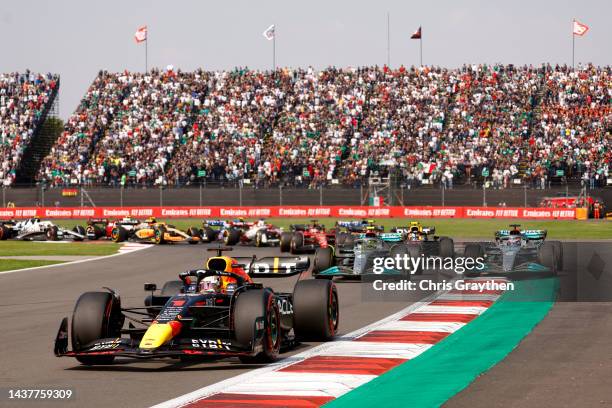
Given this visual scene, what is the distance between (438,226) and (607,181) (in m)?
10.3

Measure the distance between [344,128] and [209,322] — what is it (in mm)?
49206

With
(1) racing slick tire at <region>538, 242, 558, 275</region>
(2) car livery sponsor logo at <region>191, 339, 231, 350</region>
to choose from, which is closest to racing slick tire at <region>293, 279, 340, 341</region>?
(2) car livery sponsor logo at <region>191, 339, 231, 350</region>

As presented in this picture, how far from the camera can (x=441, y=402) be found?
8070 millimetres

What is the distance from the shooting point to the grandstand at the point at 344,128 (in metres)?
54.7

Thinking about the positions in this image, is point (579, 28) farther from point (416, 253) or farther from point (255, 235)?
point (416, 253)

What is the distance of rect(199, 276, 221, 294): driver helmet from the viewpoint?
1138 cm

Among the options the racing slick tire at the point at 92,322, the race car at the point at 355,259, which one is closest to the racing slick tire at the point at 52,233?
the race car at the point at 355,259

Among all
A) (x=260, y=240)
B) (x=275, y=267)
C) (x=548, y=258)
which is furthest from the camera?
(x=260, y=240)

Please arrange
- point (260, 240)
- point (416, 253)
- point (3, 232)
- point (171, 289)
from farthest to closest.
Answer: point (3, 232)
point (260, 240)
point (416, 253)
point (171, 289)

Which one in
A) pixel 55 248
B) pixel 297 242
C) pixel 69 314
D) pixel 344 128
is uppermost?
pixel 344 128

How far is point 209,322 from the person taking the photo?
10.7 meters

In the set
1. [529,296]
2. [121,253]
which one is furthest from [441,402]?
[121,253]

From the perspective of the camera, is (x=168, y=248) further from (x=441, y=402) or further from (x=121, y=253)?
(x=441, y=402)

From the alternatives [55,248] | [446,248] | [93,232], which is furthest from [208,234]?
[446,248]
